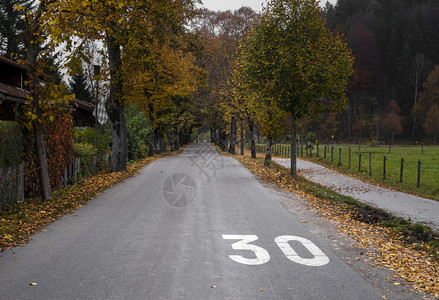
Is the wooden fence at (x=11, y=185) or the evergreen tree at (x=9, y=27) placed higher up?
the evergreen tree at (x=9, y=27)

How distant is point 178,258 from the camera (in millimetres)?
6633

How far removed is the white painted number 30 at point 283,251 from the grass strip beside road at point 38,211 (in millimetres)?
4107

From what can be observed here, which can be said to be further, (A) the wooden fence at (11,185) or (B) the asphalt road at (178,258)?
A: (A) the wooden fence at (11,185)

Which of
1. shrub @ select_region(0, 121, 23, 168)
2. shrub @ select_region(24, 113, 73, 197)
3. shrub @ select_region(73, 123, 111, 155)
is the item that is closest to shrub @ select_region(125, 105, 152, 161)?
shrub @ select_region(73, 123, 111, 155)

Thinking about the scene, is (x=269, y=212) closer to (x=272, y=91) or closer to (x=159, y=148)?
(x=272, y=91)

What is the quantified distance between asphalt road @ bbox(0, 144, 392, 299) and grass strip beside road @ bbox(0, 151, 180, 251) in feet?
1.11

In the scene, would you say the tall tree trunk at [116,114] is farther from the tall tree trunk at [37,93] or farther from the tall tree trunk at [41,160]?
the tall tree trunk at [41,160]

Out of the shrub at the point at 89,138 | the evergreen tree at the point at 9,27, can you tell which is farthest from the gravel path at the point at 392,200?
the evergreen tree at the point at 9,27

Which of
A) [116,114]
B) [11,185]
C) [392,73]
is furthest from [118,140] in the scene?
[392,73]

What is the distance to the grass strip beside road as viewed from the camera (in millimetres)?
8068

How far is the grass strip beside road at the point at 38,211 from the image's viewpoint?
807 centimetres

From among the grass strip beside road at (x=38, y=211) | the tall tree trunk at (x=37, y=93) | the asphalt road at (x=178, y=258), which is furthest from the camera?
the tall tree trunk at (x=37, y=93)

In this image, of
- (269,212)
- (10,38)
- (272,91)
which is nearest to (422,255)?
(269,212)

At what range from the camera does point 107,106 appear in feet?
71.3
